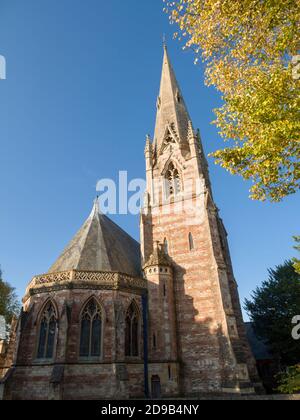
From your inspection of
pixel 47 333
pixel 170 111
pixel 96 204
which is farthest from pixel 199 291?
pixel 170 111

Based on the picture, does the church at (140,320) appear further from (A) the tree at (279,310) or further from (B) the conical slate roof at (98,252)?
(A) the tree at (279,310)

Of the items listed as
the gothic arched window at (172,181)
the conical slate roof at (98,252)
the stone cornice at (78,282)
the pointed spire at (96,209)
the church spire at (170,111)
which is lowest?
the stone cornice at (78,282)

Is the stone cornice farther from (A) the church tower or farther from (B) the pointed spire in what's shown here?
(B) the pointed spire

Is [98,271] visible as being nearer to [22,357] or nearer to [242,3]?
[22,357]

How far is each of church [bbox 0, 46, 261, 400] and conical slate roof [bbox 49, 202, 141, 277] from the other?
98 millimetres

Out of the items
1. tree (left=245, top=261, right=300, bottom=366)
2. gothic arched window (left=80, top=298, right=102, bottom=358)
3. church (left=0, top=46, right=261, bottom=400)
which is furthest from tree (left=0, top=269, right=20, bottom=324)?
tree (left=245, top=261, right=300, bottom=366)

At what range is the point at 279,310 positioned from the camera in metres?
26.0

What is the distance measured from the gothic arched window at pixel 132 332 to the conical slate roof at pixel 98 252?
8.43 ft

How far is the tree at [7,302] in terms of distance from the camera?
1177 inches

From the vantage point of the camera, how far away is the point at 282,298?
2622 centimetres

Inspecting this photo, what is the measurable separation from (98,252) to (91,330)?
5681mm

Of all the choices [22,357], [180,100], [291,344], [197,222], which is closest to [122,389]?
[22,357]

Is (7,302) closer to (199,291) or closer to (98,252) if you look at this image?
(98,252)

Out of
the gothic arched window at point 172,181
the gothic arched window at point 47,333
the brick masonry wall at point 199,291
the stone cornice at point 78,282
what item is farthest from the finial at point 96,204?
the gothic arched window at point 47,333
